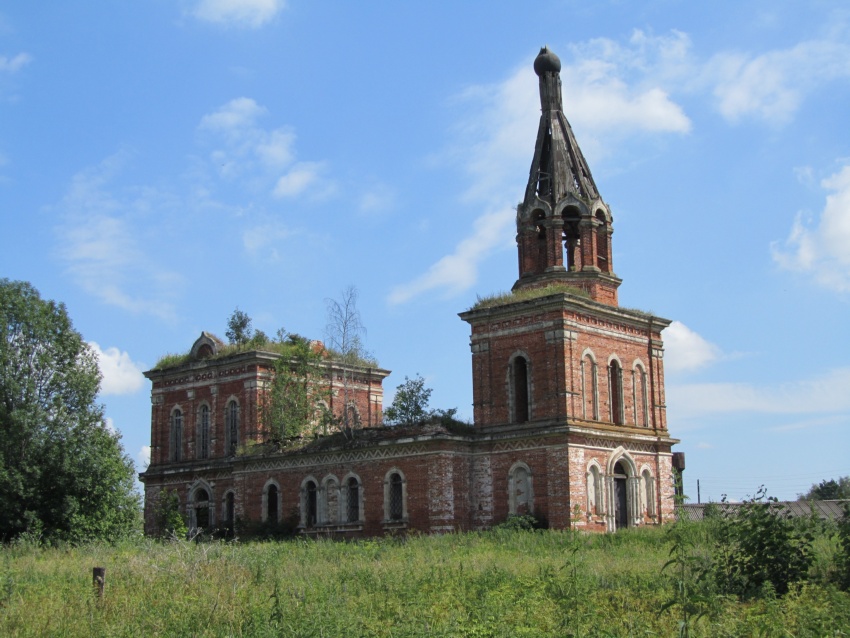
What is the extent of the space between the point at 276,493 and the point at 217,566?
53.7 ft

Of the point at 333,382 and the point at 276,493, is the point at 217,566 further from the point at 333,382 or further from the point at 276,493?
the point at 333,382

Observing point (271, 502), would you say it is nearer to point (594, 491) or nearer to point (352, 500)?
point (352, 500)

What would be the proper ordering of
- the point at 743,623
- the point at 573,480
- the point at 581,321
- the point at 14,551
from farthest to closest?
the point at 581,321 → the point at 573,480 → the point at 14,551 → the point at 743,623

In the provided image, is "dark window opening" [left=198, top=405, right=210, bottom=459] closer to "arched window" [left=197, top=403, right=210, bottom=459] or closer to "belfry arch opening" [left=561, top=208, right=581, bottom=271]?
"arched window" [left=197, top=403, right=210, bottom=459]

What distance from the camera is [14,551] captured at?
25.0m

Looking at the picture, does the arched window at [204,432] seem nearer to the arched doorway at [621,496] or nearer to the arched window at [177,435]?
the arched window at [177,435]

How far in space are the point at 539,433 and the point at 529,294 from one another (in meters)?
4.21

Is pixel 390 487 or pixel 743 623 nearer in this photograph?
pixel 743 623

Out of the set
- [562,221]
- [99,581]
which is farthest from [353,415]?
[99,581]

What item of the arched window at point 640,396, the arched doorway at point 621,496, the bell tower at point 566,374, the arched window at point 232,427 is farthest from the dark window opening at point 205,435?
the arched window at point 640,396

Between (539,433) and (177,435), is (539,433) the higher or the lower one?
the lower one

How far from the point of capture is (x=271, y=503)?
32875 millimetres

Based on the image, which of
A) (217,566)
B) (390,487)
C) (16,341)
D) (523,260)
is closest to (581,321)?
(523,260)

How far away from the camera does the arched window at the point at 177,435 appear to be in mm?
37969
